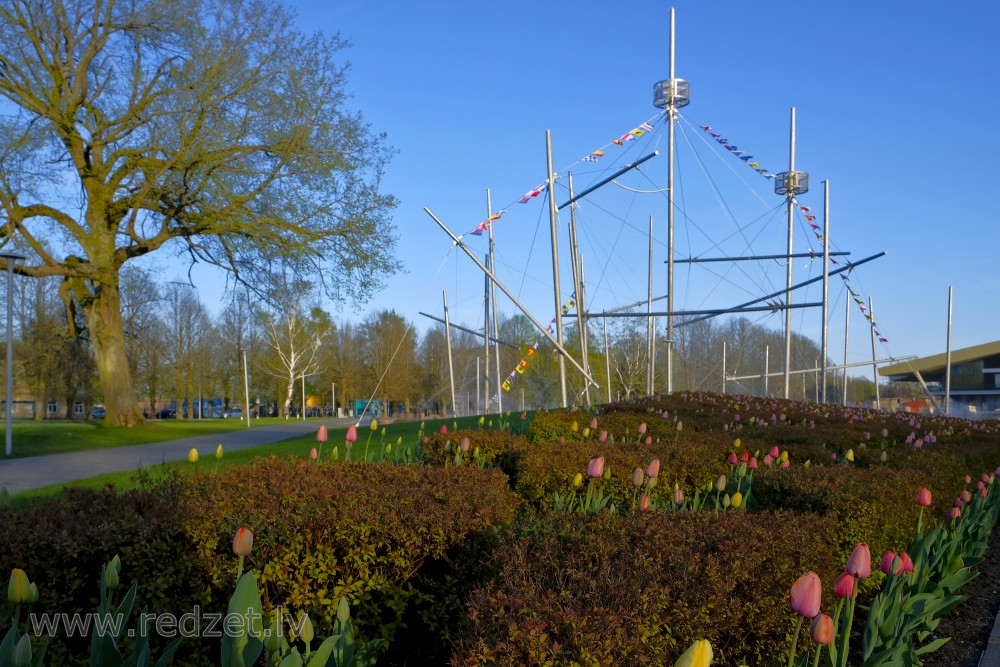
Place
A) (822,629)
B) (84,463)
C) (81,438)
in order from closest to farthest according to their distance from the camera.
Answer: (822,629) → (84,463) → (81,438)

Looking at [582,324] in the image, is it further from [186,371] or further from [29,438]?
[186,371]

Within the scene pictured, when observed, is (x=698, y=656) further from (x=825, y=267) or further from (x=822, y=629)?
(x=825, y=267)

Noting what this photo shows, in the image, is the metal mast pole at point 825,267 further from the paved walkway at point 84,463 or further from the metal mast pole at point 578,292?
the paved walkway at point 84,463

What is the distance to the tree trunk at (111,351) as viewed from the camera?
1997 centimetres

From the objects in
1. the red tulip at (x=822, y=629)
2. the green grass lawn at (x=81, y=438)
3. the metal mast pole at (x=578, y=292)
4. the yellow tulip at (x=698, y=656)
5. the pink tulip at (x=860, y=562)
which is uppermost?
the metal mast pole at (x=578, y=292)

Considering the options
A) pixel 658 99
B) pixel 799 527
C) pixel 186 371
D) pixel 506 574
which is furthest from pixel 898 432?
pixel 186 371

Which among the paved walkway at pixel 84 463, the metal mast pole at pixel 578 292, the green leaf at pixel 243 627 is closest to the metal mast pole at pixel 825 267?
the metal mast pole at pixel 578 292

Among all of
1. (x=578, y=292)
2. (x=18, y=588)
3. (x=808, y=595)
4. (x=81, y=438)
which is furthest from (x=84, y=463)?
(x=808, y=595)

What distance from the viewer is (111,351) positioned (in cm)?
2003

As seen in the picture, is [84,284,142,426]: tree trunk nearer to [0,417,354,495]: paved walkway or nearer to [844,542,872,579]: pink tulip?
[0,417,354,495]: paved walkway

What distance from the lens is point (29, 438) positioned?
1711 cm

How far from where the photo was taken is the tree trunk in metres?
20.0

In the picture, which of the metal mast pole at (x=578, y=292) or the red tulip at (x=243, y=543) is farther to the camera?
the metal mast pole at (x=578, y=292)

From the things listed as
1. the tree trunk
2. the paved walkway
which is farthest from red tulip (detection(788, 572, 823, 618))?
the tree trunk
